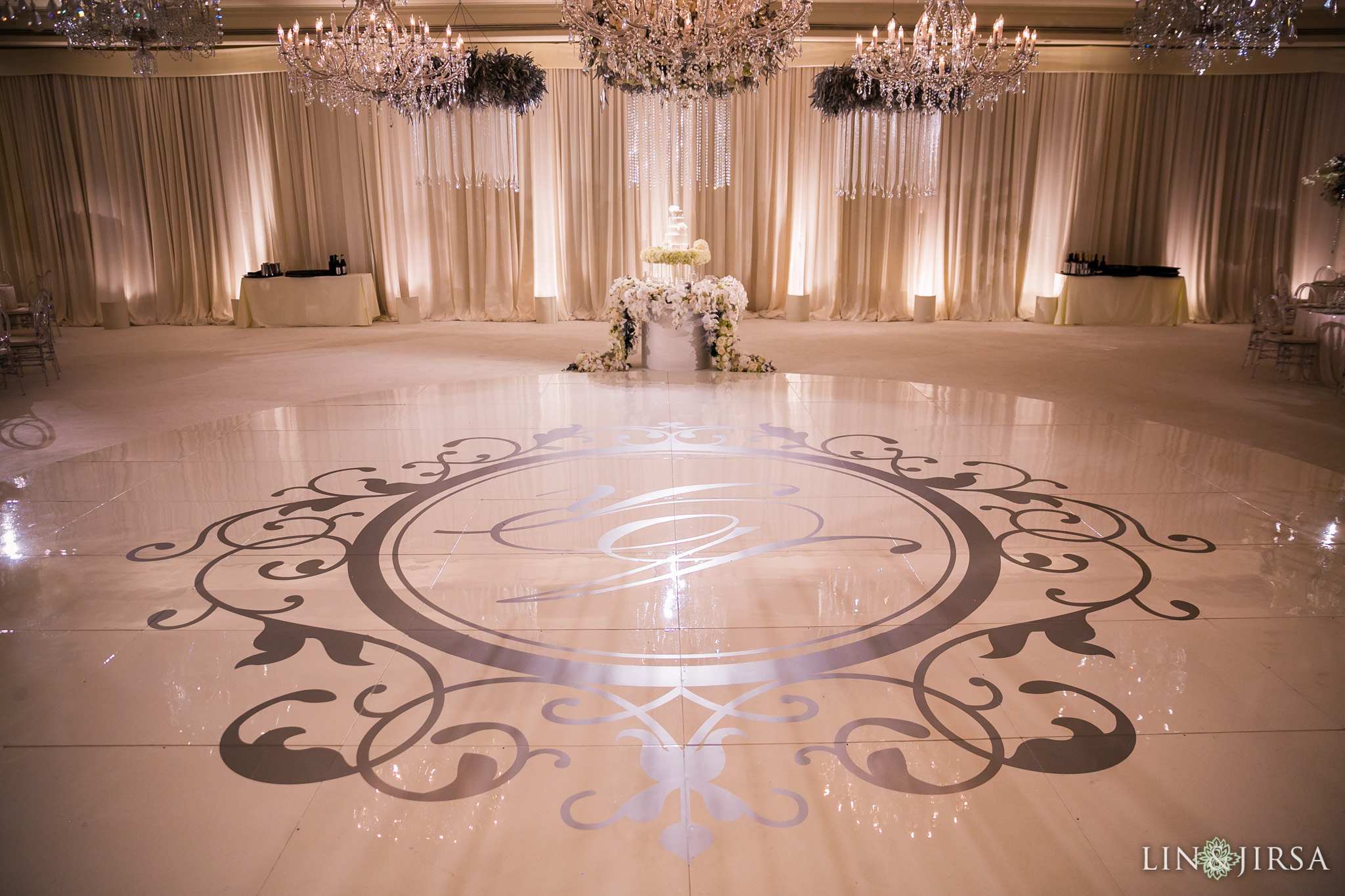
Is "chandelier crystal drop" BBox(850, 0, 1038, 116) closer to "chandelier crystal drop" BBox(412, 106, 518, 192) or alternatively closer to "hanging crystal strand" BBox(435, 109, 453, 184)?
"chandelier crystal drop" BBox(412, 106, 518, 192)

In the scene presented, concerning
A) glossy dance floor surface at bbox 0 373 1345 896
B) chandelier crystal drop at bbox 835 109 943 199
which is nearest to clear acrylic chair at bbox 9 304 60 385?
glossy dance floor surface at bbox 0 373 1345 896

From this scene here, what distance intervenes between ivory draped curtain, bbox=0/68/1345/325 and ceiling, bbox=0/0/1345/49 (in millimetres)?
967

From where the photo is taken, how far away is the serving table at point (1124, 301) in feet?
34.5

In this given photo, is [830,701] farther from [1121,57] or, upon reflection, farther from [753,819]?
[1121,57]

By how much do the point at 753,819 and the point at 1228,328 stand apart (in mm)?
11021

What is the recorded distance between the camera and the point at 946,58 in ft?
22.1

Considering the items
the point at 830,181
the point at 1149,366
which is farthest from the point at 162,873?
the point at 830,181

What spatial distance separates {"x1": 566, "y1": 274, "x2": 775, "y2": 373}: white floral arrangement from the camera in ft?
23.3

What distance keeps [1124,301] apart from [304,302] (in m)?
10.3

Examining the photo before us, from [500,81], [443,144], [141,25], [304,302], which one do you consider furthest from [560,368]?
[304,302]

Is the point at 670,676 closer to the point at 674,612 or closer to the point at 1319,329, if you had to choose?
the point at 674,612

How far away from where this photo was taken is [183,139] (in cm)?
1105

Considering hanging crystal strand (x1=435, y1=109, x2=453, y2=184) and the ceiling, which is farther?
hanging crystal strand (x1=435, y1=109, x2=453, y2=184)

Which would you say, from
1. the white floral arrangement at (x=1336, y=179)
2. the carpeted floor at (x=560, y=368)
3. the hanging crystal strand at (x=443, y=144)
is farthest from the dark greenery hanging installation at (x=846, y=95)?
the hanging crystal strand at (x=443, y=144)
